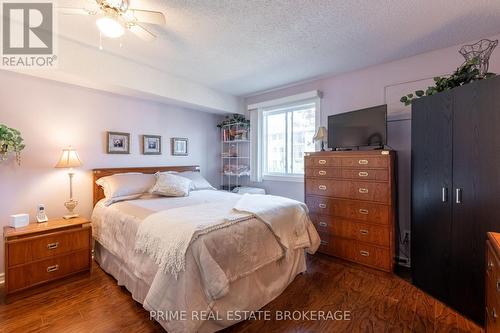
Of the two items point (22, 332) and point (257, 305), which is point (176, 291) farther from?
point (22, 332)

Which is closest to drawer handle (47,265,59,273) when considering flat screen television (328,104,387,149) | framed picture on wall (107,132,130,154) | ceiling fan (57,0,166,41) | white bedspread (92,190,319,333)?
white bedspread (92,190,319,333)

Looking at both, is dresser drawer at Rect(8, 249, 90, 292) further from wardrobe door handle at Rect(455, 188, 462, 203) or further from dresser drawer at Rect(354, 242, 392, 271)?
wardrobe door handle at Rect(455, 188, 462, 203)

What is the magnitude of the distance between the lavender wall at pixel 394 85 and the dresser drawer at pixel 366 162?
1.69 ft

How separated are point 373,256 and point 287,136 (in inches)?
86.3

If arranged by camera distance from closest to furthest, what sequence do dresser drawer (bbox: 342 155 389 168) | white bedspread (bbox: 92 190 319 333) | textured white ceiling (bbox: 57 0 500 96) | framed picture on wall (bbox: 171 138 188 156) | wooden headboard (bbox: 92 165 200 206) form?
white bedspread (bbox: 92 190 319 333) → textured white ceiling (bbox: 57 0 500 96) → dresser drawer (bbox: 342 155 389 168) → wooden headboard (bbox: 92 165 200 206) → framed picture on wall (bbox: 171 138 188 156)

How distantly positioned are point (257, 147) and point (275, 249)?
2370mm

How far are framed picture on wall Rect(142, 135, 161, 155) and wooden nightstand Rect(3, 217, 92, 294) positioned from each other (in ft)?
4.32

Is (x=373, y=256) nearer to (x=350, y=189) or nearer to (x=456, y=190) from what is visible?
(x=350, y=189)

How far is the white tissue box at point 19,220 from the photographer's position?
7.16 feet

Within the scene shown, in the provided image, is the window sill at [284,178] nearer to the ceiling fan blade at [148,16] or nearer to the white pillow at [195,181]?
the white pillow at [195,181]

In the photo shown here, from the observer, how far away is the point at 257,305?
1893 mm

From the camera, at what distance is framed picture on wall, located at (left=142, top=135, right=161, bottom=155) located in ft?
11.3

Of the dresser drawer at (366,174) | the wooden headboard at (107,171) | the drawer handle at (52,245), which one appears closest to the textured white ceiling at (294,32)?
the dresser drawer at (366,174)

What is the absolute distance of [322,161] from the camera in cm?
295
